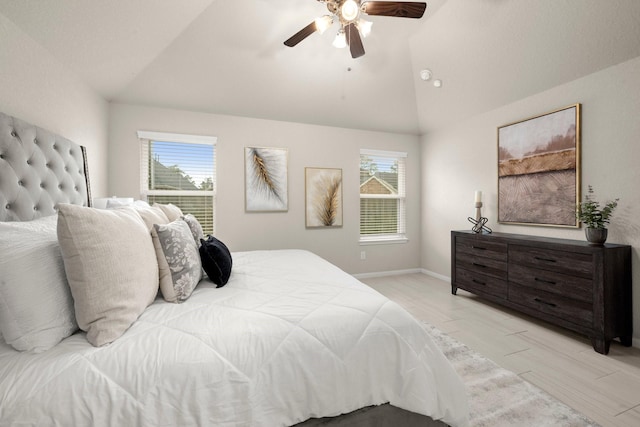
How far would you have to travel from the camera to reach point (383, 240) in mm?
4480

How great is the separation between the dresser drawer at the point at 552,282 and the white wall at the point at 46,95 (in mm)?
4293

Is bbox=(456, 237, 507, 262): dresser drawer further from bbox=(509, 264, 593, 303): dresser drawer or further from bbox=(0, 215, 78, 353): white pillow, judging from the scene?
bbox=(0, 215, 78, 353): white pillow

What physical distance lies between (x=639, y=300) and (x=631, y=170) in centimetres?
110

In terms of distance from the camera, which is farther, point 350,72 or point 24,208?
point 350,72

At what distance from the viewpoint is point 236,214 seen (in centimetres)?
367

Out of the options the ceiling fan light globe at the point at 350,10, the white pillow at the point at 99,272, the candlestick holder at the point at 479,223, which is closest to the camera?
the white pillow at the point at 99,272

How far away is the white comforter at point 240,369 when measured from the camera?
2.68ft

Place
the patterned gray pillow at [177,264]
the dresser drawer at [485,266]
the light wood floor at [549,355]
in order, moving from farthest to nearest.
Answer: the dresser drawer at [485,266] → the light wood floor at [549,355] → the patterned gray pillow at [177,264]

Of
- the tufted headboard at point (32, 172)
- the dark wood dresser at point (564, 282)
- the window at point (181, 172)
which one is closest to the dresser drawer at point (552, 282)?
the dark wood dresser at point (564, 282)

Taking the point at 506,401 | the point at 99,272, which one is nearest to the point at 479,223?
the point at 506,401

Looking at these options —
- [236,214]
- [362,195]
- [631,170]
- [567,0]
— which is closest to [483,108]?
[567,0]

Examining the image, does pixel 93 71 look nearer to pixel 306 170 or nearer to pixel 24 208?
pixel 24 208

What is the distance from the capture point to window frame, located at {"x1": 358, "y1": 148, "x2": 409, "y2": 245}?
4.42 metres

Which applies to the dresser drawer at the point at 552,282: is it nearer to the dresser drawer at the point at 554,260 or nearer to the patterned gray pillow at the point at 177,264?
the dresser drawer at the point at 554,260
